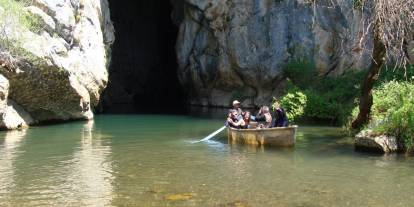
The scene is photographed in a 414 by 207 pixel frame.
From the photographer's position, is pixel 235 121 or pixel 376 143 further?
pixel 235 121

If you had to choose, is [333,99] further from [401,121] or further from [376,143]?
[401,121]

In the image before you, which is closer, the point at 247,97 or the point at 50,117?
the point at 50,117

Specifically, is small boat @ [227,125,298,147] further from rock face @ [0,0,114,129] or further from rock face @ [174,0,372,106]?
rock face @ [174,0,372,106]

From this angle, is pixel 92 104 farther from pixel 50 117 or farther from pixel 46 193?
pixel 46 193

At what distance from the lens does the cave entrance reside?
52.2 m

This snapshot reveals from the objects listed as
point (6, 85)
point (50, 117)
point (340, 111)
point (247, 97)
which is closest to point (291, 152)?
point (340, 111)

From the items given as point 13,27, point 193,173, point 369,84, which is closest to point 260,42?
point 13,27

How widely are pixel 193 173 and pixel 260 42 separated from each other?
24.6 meters

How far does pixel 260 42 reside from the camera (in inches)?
1459

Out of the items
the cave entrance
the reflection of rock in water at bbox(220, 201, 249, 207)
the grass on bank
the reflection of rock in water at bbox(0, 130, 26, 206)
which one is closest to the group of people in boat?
the grass on bank

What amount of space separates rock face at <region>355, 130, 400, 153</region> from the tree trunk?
87.9 inches

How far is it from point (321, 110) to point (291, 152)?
1062 centimetres

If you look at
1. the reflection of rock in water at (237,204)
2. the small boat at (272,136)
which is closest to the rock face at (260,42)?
the small boat at (272,136)

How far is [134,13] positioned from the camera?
53.5 m
